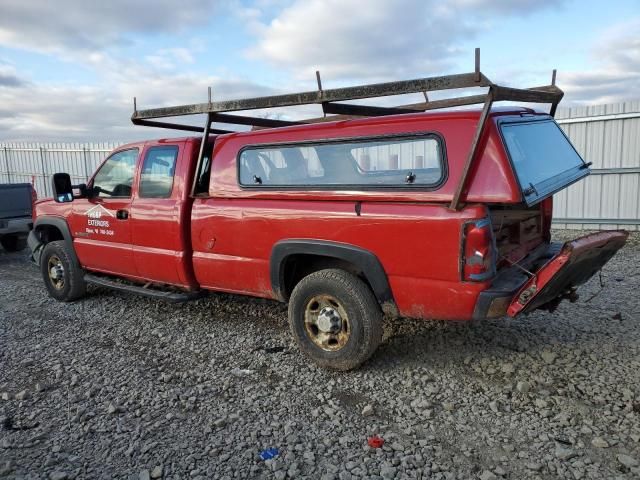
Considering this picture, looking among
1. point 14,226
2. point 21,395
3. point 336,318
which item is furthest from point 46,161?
point 336,318

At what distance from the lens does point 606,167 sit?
33.1 ft

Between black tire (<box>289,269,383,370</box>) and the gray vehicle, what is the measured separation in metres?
7.16

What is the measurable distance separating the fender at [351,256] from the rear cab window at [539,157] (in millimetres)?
1128

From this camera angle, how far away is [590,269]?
154 inches

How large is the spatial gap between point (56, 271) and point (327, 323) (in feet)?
13.4

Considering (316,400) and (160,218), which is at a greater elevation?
(160,218)

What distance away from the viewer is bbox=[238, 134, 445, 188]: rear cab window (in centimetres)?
349

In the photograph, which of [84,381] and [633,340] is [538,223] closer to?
[633,340]

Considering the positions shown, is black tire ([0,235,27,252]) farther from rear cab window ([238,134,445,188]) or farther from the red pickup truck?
rear cab window ([238,134,445,188])

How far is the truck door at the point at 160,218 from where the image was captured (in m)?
4.79

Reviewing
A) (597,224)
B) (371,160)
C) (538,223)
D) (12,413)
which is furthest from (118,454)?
(597,224)

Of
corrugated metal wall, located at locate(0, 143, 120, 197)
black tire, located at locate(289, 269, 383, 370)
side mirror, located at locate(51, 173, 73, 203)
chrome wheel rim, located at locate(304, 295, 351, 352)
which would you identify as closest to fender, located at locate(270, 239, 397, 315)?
black tire, located at locate(289, 269, 383, 370)

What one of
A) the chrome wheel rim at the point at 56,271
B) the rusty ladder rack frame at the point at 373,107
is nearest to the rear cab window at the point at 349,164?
the rusty ladder rack frame at the point at 373,107

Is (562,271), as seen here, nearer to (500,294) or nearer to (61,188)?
(500,294)
